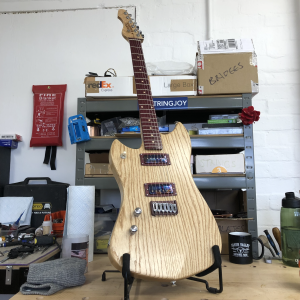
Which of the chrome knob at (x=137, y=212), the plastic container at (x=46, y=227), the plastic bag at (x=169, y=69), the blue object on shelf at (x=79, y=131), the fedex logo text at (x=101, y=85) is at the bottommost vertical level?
the plastic container at (x=46, y=227)

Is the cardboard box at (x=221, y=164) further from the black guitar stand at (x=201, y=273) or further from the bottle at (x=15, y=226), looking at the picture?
the bottle at (x=15, y=226)

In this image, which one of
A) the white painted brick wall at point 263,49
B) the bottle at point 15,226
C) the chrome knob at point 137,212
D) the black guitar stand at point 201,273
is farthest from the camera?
the white painted brick wall at point 263,49

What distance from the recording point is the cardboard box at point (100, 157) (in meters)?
1.25

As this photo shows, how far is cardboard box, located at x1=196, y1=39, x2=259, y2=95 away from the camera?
3.81 ft

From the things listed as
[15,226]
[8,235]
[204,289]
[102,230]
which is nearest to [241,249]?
[204,289]

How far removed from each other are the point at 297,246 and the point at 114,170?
→ 761 mm

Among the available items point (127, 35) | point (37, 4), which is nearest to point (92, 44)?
point (37, 4)

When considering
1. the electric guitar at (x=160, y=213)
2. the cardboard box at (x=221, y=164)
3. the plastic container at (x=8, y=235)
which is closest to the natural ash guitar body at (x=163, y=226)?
the electric guitar at (x=160, y=213)

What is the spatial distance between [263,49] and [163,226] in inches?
57.2

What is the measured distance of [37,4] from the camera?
5.85 ft

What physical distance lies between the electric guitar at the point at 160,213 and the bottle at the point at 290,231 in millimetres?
437

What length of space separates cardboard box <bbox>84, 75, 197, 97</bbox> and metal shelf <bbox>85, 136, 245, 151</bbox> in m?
0.21

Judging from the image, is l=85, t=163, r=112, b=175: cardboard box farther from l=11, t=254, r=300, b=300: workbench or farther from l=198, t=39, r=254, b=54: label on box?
l=198, t=39, r=254, b=54: label on box

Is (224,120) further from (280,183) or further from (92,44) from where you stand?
(92,44)
